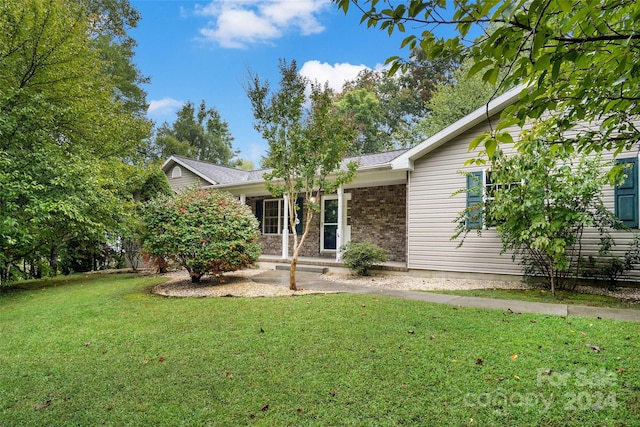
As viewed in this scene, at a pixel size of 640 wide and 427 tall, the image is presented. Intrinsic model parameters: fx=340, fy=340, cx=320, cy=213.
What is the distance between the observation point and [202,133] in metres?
31.3

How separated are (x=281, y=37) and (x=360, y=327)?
14.8 m

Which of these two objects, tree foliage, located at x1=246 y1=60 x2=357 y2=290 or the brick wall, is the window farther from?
tree foliage, located at x1=246 y1=60 x2=357 y2=290

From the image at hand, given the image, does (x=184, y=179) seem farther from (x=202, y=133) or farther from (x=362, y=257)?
(x=202, y=133)

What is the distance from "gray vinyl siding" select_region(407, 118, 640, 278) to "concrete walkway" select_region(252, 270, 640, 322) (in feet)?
7.10

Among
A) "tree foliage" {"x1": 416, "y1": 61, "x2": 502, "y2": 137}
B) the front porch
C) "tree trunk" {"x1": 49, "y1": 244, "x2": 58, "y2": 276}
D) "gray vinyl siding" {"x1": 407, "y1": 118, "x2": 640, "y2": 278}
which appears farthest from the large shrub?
"tree foliage" {"x1": 416, "y1": 61, "x2": 502, "y2": 137}

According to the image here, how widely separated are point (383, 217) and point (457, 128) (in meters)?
3.68

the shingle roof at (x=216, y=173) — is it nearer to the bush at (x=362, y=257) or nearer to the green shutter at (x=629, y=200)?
the bush at (x=362, y=257)

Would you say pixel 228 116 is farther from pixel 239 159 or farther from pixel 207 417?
pixel 207 417

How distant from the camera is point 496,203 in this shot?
20.5ft

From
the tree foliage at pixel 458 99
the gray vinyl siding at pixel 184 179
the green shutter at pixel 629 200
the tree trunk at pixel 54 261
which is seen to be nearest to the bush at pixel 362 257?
the green shutter at pixel 629 200

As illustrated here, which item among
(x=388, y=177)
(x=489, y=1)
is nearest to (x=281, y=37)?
(x=388, y=177)

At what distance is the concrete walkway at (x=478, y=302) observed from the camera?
4.67 m

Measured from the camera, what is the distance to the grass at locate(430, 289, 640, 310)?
5.41 m

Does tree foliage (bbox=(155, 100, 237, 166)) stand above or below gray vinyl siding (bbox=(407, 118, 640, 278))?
above
